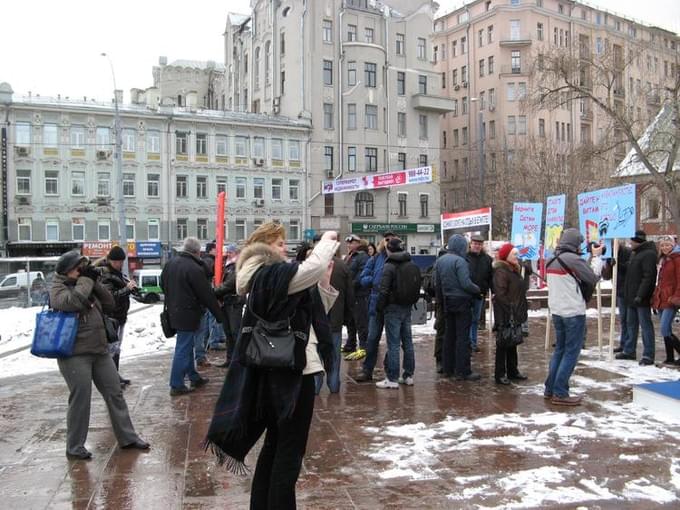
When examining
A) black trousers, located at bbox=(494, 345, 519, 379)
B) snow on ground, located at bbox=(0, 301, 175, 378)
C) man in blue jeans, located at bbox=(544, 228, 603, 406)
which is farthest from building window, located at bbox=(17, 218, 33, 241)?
man in blue jeans, located at bbox=(544, 228, 603, 406)

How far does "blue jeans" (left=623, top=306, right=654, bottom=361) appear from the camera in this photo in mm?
9109

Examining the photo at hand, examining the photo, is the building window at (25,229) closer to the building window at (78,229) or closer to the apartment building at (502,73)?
the building window at (78,229)

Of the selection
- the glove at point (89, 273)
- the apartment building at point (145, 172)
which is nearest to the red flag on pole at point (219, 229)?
the glove at point (89, 273)

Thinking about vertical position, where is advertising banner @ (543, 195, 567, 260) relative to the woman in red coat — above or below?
above

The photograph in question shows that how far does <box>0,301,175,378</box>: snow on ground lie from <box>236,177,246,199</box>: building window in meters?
30.5

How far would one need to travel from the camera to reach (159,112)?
44156mm

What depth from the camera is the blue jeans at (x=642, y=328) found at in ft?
29.9

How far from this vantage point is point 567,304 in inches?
269

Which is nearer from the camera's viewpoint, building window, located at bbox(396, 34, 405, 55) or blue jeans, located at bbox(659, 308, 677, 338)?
blue jeans, located at bbox(659, 308, 677, 338)

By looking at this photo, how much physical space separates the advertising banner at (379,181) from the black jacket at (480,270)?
103 ft

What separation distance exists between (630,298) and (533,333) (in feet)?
11.8

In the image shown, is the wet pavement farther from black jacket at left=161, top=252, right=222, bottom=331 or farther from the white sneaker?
black jacket at left=161, top=252, right=222, bottom=331

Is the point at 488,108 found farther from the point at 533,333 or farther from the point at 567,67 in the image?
the point at 533,333

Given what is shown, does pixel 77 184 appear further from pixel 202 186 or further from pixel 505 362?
pixel 505 362
